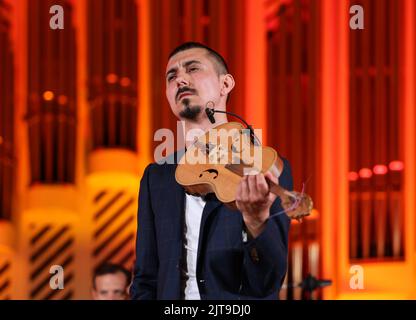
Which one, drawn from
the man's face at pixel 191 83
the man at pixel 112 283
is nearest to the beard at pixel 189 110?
the man's face at pixel 191 83

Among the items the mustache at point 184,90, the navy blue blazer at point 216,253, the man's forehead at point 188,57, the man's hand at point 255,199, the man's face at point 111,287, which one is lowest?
the man's face at point 111,287

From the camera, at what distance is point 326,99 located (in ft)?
17.4

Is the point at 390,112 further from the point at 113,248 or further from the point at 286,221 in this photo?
the point at 286,221

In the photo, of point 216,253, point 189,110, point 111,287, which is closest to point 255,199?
point 216,253

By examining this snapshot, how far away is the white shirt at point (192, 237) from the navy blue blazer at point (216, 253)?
0.06 ft

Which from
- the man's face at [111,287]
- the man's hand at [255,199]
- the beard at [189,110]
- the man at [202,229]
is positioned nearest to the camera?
the man's hand at [255,199]

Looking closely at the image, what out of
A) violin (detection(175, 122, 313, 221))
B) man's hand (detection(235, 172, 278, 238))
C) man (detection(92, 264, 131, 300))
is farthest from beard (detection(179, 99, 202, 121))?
man (detection(92, 264, 131, 300))

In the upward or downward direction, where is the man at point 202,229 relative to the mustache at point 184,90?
downward

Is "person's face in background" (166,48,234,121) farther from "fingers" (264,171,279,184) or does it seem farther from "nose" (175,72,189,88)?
"fingers" (264,171,279,184)

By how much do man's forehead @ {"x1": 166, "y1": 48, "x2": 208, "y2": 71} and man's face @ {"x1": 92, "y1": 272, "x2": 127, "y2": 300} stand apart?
1.95m

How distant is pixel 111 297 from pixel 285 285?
973 millimetres

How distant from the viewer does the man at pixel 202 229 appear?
2.38 meters

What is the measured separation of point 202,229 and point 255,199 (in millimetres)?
208

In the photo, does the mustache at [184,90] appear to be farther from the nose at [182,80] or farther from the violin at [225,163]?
the violin at [225,163]
